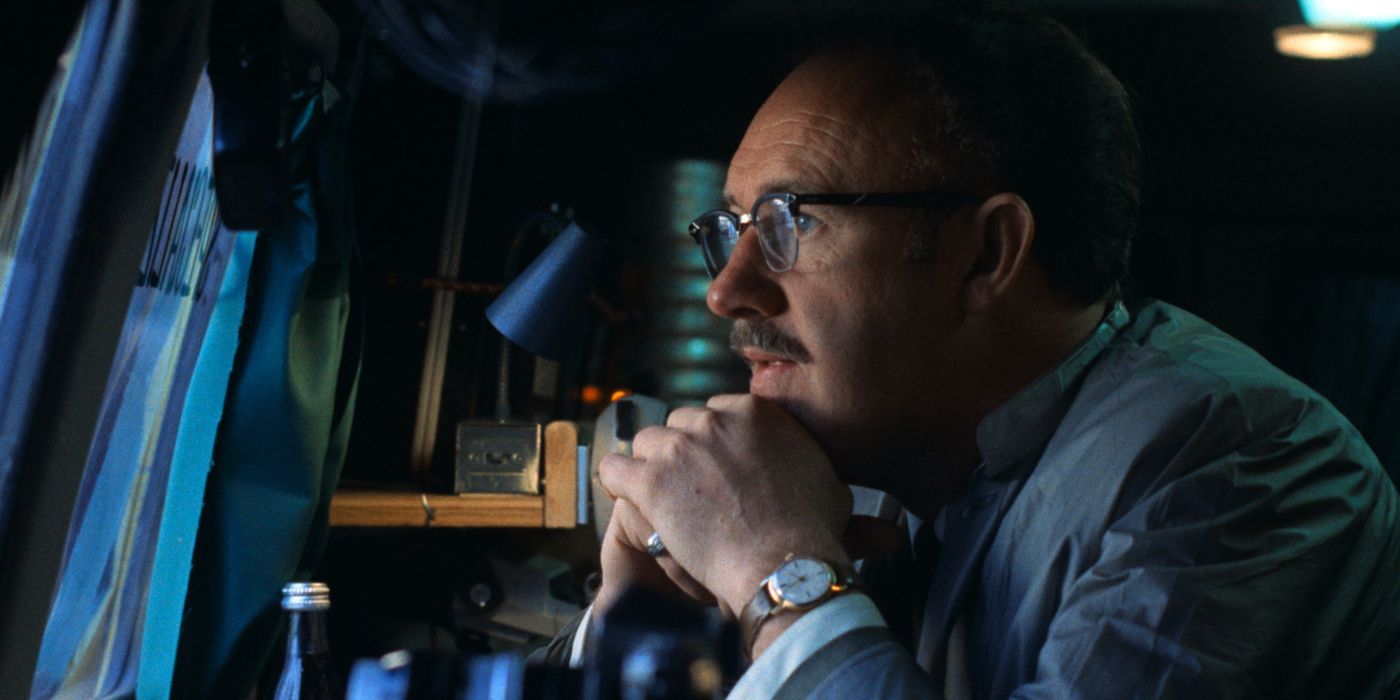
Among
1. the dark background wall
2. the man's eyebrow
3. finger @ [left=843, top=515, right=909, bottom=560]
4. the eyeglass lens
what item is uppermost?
the dark background wall

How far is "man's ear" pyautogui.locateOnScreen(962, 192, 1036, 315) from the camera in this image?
46.9 inches

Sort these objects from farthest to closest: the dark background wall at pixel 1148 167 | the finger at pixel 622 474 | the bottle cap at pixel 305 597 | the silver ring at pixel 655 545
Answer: the dark background wall at pixel 1148 167 < the bottle cap at pixel 305 597 < the silver ring at pixel 655 545 < the finger at pixel 622 474

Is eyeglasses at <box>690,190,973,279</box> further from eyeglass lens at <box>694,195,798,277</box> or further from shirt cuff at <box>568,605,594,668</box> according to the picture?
shirt cuff at <box>568,605,594,668</box>

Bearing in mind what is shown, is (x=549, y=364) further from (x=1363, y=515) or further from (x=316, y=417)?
(x=1363, y=515)

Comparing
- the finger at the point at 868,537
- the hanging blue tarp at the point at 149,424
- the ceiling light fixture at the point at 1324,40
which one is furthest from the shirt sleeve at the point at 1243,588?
the ceiling light fixture at the point at 1324,40

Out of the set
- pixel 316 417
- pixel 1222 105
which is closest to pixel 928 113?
pixel 316 417

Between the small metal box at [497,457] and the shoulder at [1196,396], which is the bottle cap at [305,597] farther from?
the small metal box at [497,457]

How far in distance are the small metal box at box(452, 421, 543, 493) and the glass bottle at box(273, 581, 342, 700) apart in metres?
0.94

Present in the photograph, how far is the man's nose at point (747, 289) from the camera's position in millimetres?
1195

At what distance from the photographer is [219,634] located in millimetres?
1881

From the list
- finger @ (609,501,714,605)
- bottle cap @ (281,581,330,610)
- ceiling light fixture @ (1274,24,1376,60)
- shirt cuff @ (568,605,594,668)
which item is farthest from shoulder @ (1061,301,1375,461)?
ceiling light fixture @ (1274,24,1376,60)

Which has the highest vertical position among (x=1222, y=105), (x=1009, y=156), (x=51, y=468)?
(x=1222, y=105)

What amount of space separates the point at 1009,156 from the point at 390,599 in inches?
73.8

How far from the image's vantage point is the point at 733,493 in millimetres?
1067
